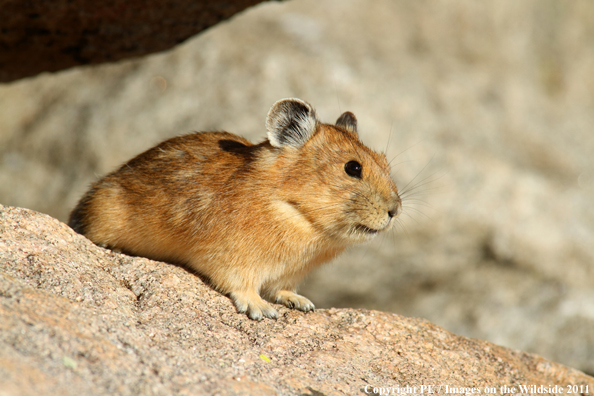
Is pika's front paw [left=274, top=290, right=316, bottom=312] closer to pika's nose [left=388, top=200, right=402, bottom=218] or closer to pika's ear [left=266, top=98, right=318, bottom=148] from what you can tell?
pika's nose [left=388, top=200, right=402, bottom=218]

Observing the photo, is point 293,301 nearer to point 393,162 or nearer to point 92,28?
point 92,28

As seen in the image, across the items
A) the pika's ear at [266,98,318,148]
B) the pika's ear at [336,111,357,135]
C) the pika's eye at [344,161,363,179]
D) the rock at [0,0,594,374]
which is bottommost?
the pika's eye at [344,161,363,179]

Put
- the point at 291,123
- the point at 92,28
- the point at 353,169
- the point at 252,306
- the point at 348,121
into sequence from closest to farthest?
1. the point at 252,306
2. the point at 353,169
3. the point at 291,123
4. the point at 348,121
5. the point at 92,28

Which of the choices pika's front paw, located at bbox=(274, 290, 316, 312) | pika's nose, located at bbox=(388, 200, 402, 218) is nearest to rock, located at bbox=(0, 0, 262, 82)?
pika's nose, located at bbox=(388, 200, 402, 218)

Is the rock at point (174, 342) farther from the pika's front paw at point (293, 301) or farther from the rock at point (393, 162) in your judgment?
the rock at point (393, 162)

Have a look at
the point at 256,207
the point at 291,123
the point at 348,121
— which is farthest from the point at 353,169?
the point at 348,121

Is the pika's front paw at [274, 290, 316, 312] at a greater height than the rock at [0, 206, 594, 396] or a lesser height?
greater

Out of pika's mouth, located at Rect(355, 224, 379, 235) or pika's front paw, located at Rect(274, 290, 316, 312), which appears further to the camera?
pika's front paw, located at Rect(274, 290, 316, 312)
